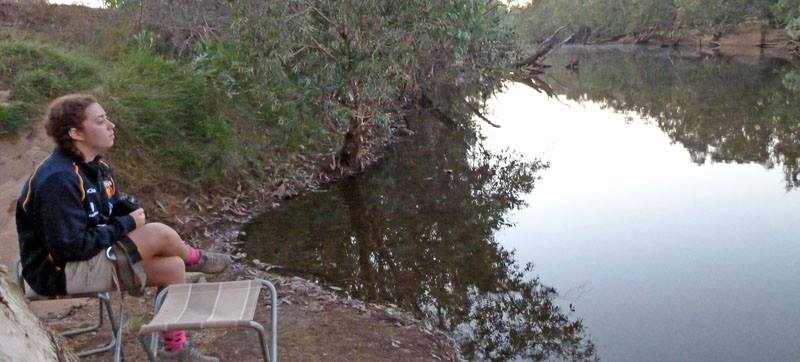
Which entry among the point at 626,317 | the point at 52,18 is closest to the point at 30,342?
the point at 626,317

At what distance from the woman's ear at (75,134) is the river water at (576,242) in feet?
9.88

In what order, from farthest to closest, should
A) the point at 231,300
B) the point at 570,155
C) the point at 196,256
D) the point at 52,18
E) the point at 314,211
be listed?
1. the point at 570,155
2. the point at 52,18
3. the point at 314,211
4. the point at 196,256
5. the point at 231,300

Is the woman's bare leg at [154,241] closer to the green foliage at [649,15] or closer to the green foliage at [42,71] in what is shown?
the green foliage at [42,71]

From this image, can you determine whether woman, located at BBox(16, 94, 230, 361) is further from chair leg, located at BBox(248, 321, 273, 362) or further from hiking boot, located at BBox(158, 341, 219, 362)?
chair leg, located at BBox(248, 321, 273, 362)

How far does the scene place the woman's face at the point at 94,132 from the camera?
3.28 meters

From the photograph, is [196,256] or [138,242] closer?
[138,242]

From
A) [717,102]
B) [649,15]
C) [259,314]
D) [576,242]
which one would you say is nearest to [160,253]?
[259,314]

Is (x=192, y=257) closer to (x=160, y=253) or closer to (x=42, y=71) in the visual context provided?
(x=160, y=253)

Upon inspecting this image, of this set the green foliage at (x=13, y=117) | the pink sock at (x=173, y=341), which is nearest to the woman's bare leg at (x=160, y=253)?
the pink sock at (x=173, y=341)

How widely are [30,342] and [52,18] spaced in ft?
37.1

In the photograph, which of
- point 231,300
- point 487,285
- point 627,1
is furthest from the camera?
point 627,1

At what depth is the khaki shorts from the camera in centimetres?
325

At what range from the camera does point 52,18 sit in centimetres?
1192

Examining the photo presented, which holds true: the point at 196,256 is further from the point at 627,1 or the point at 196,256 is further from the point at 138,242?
the point at 627,1
